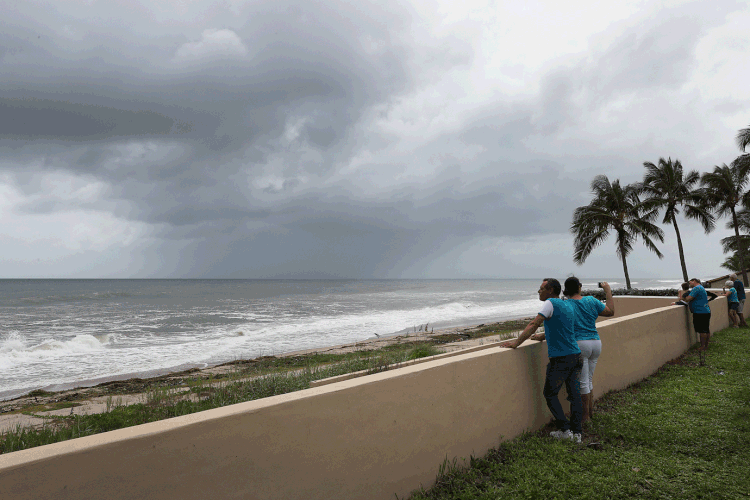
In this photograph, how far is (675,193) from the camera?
2856cm

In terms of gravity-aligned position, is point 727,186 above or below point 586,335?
above

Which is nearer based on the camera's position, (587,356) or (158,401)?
(587,356)

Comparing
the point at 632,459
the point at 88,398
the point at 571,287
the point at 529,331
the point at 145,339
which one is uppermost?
the point at 571,287

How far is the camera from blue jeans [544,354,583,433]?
163 inches

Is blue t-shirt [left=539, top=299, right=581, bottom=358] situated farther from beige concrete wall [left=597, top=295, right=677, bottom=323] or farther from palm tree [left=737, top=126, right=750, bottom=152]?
palm tree [left=737, top=126, right=750, bottom=152]

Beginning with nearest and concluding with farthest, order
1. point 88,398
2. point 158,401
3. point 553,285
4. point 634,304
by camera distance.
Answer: point 553,285 < point 158,401 < point 88,398 < point 634,304

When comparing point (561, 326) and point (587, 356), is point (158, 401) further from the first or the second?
point (587, 356)

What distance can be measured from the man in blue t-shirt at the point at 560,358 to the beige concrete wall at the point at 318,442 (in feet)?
0.75

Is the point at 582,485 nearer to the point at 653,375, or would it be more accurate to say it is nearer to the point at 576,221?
the point at 653,375

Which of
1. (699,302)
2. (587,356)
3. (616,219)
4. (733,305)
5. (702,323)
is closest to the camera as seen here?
(587,356)

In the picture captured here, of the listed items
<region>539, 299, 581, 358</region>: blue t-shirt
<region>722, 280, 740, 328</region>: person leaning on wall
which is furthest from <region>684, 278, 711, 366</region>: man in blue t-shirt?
<region>539, 299, 581, 358</region>: blue t-shirt

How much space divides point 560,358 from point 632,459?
101 cm

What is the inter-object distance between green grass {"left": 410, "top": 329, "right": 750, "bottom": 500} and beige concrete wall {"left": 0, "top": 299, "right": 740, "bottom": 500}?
24cm

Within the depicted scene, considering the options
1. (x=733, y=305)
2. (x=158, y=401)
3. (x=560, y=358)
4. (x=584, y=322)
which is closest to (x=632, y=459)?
(x=560, y=358)
